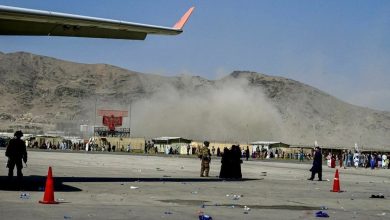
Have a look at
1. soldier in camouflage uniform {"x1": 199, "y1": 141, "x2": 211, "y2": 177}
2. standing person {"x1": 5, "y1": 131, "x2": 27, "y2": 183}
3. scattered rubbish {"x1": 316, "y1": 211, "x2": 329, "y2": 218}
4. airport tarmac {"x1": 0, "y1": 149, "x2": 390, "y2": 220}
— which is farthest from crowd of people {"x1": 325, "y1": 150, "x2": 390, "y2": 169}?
scattered rubbish {"x1": 316, "y1": 211, "x2": 329, "y2": 218}

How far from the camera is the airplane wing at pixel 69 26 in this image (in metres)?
21.7

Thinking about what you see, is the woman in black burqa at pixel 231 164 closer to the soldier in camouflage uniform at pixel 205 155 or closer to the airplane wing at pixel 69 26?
the soldier in camouflage uniform at pixel 205 155

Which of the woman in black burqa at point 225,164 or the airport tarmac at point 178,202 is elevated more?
the woman in black burqa at point 225,164

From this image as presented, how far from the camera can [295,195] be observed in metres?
22.6

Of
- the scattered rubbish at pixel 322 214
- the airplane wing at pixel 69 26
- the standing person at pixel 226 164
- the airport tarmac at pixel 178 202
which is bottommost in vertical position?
the scattered rubbish at pixel 322 214

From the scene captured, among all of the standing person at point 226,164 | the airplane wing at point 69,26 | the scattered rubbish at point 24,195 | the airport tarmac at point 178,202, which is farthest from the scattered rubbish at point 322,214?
the standing person at point 226,164

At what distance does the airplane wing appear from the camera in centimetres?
2167

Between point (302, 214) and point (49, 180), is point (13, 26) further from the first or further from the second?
point (302, 214)

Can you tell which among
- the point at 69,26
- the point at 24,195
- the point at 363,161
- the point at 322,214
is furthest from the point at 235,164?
the point at 363,161

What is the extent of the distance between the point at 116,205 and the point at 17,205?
96.1 inches

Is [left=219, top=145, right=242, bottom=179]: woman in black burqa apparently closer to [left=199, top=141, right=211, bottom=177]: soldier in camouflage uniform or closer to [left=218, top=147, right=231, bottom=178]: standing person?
[left=218, top=147, right=231, bottom=178]: standing person

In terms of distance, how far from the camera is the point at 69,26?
24.4 m

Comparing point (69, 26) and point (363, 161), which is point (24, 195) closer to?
point (69, 26)

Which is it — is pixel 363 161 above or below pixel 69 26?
below
